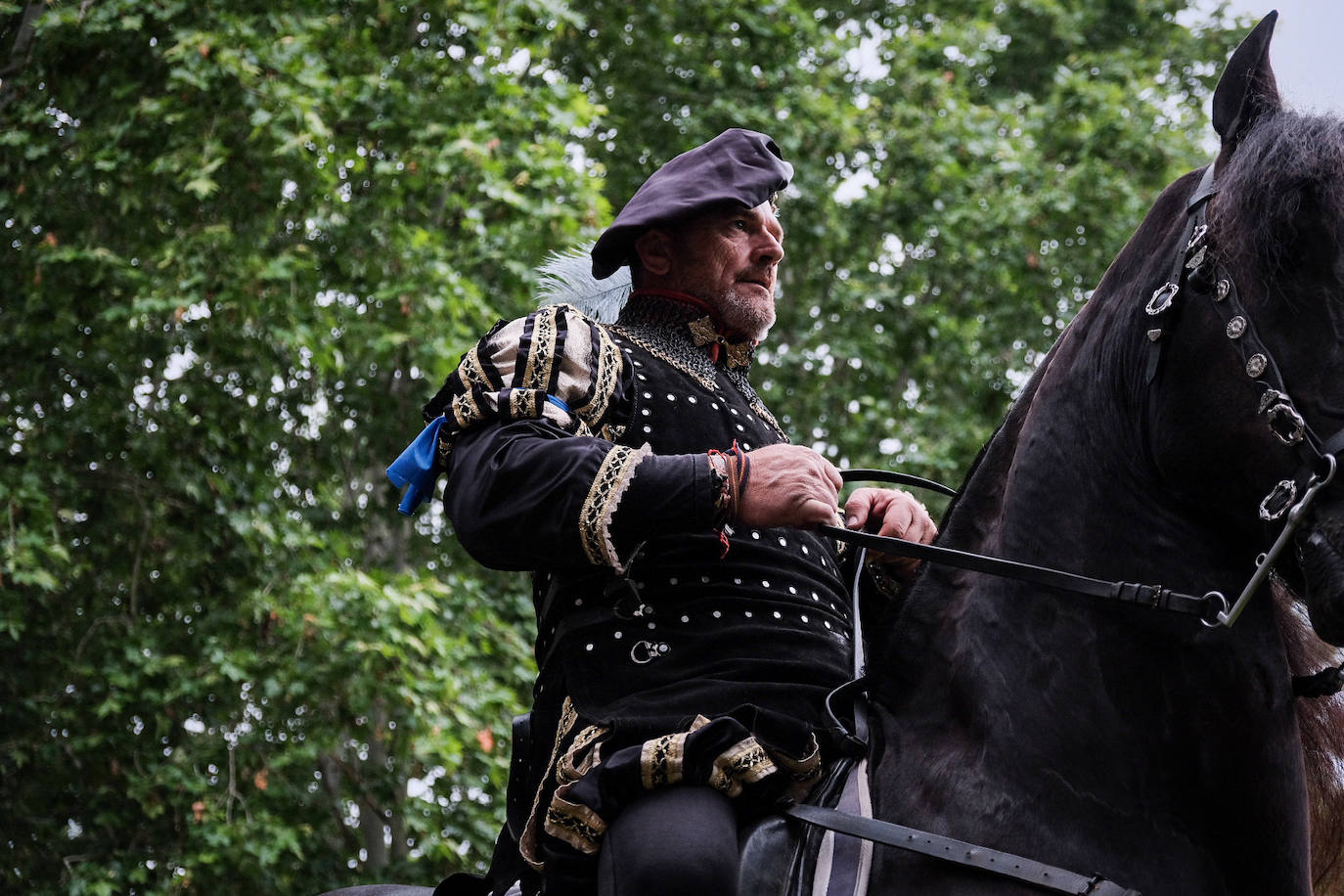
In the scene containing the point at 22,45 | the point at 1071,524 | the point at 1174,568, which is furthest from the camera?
the point at 22,45

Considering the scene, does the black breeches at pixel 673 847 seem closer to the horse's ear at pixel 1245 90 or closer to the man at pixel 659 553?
the man at pixel 659 553

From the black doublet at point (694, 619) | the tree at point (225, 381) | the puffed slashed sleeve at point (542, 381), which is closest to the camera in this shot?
the black doublet at point (694, 619)

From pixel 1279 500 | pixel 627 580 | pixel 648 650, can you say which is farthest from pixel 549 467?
pixel 1279 500

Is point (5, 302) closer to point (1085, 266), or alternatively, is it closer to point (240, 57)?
point (240, 57)

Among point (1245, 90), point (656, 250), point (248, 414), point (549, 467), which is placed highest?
point (1245, 90)

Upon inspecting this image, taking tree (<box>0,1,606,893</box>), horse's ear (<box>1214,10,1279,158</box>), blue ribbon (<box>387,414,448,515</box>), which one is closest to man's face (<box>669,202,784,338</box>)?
blue ribbon (<box>387,414,448,515</box>)

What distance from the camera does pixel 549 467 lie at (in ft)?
7.92

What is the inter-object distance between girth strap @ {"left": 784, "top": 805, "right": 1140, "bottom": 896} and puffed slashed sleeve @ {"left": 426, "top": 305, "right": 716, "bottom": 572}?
53 cm

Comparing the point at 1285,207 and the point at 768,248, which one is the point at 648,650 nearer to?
the point at 768,248

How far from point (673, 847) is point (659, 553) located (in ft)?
1.90

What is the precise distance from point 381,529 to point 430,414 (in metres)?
7.15

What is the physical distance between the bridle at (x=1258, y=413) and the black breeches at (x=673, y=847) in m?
0.54

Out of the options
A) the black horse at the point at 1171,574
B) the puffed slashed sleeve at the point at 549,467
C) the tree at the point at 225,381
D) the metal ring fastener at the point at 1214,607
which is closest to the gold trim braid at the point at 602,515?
the puffed slashed sleeve at the point at 549,467

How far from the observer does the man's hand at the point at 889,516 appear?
2.80 metres
